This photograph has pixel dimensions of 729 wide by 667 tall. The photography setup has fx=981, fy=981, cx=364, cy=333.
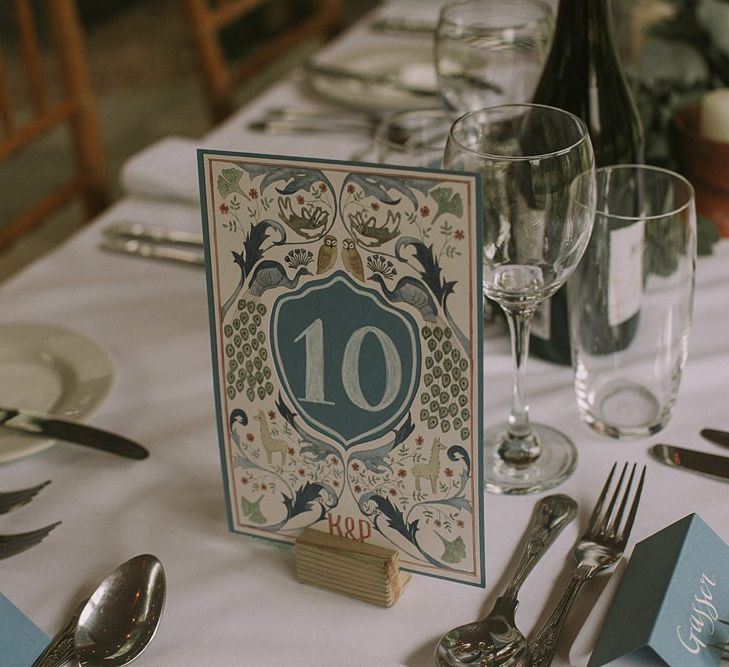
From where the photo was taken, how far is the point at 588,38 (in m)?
0.83

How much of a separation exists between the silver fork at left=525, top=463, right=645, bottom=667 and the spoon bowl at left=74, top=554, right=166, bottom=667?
9.0 inches

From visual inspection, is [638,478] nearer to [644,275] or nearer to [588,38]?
[644,275]

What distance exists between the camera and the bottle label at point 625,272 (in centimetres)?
70

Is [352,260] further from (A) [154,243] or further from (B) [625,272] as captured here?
(A) [154,243]

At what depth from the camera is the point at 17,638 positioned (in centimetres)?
58

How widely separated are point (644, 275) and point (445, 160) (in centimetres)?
21

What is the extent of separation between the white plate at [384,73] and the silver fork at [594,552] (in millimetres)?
763

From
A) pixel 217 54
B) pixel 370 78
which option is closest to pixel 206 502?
pixel 370 78

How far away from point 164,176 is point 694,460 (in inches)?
27.8

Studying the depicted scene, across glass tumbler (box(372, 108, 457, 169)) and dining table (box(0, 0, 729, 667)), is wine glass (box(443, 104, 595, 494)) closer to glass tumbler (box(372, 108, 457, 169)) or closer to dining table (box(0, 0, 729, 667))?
dining table (box(0, 0, 729, 667))

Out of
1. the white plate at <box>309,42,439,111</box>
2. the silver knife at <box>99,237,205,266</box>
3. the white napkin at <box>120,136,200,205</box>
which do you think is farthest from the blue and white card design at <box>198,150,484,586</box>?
the white plate at <box>309,42,439,111</box>

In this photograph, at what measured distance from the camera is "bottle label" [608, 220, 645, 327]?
0.70 meters

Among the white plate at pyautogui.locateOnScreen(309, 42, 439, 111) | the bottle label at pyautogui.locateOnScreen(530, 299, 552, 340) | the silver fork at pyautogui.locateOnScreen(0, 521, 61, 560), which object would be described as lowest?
the silver fork at pyautogui.locateOnScreen(0, 521, 61, 560)

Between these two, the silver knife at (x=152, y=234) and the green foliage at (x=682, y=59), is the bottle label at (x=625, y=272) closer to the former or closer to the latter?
the green foliage at (x=682, y=59)
